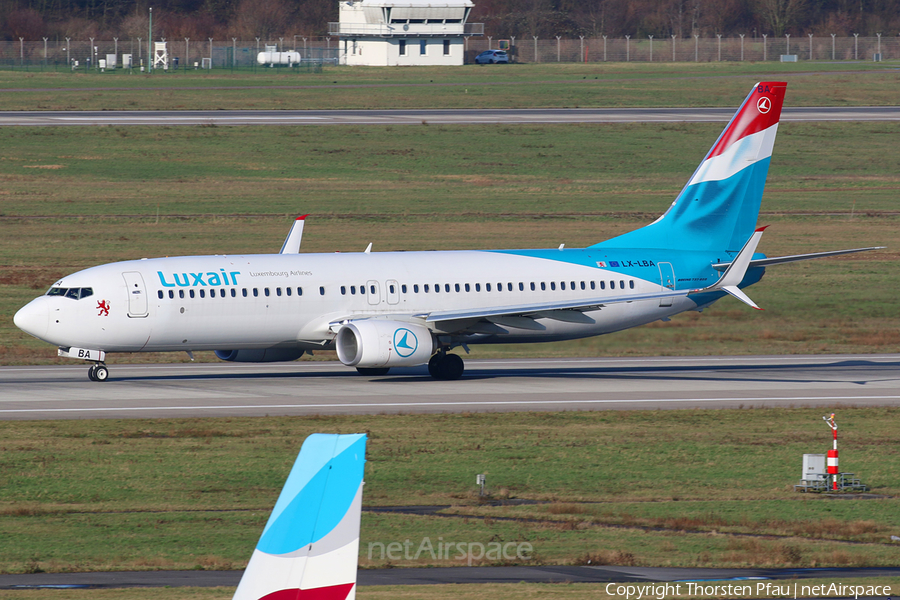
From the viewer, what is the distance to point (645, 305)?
44562 mm

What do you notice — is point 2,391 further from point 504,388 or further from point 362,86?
point 362,86

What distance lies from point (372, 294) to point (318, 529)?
3131cm

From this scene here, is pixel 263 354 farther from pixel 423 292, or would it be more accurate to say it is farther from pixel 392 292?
pixel 423 292

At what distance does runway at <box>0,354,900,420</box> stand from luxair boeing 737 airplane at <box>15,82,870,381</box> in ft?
4.05

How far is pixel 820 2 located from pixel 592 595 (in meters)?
189

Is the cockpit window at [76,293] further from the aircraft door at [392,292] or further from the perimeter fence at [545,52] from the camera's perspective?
the perimeter fence at [545,52]

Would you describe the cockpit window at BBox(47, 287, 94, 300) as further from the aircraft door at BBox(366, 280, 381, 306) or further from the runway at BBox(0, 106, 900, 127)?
the runway at BBox(0, 106, 900, 127)

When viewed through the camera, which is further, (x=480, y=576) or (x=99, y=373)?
(x=99, y=373)

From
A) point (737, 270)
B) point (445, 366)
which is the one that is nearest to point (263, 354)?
point (445, 366)

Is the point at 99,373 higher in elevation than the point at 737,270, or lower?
lower

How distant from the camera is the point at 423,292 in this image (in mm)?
42344

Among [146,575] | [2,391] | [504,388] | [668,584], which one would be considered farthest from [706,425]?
[2,391]

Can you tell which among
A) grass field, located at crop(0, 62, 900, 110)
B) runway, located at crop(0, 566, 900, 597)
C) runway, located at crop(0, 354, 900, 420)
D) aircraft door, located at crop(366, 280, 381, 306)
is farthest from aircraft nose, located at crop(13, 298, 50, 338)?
grass field, located at crop(0, 62, 900, 110)

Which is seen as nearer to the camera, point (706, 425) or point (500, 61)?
point (706, 425)
